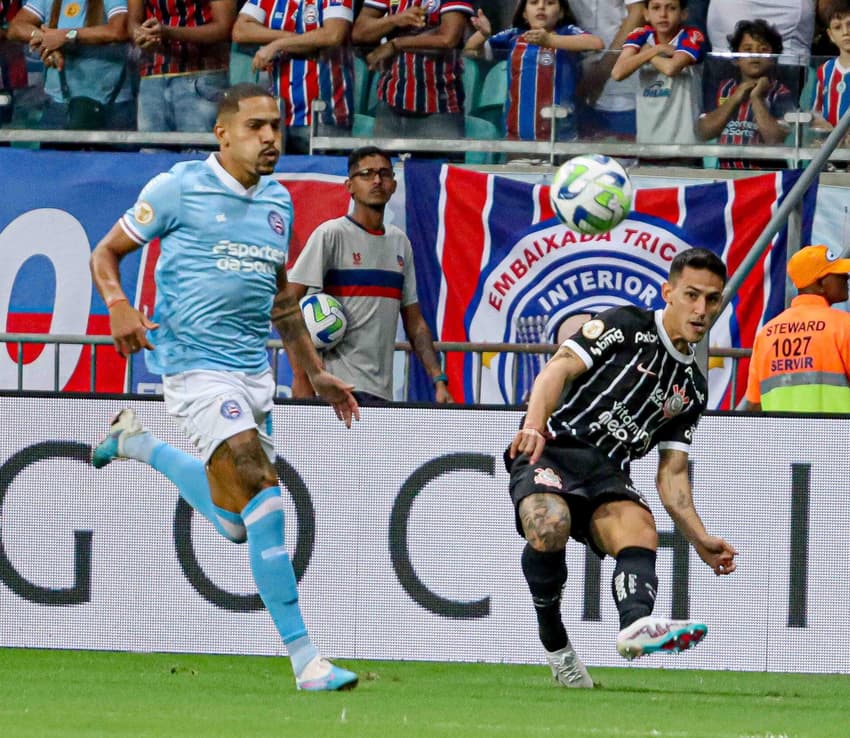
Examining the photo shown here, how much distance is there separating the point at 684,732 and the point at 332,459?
11.1 ft

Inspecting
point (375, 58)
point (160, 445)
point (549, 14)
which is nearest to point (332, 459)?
point (160, 445)

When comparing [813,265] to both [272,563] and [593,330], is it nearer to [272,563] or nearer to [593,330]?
[593,330]

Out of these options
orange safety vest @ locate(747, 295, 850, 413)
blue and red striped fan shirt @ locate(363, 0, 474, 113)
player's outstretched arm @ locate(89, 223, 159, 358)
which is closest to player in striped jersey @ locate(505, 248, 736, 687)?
player's outstretched arm @ locate(89, 223, 159, 358)

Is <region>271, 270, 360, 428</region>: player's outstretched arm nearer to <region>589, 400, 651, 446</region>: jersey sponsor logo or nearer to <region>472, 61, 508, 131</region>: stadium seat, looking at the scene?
<region>589, 400, 651, 446</region>: jersey sponsor logo

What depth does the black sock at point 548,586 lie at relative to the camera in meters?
7.07

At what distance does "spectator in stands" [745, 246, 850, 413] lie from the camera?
9.97 m

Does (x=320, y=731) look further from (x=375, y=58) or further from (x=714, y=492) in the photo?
(x=375, y=58)

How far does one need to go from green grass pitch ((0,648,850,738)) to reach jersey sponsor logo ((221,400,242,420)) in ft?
3.50

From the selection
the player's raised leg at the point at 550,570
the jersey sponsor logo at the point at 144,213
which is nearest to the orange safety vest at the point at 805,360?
the player's raised leg at the point at 550,570

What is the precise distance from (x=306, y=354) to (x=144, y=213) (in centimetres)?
95

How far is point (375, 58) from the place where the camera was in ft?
38.8

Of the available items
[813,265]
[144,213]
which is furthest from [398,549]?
[813,265]

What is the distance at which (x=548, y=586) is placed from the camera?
23.3 ft

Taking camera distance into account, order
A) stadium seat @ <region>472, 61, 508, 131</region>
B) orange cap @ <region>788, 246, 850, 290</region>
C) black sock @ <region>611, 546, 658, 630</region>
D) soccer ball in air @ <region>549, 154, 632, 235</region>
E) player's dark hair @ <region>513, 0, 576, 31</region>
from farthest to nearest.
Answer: player's dark hair @ <region>513, 0, 576, 31</region> → stadium seat @ <region>472, 61, 508, 131</region> → orange cap @ <region>788, 246, 850, 290</region> → soccer ball in air @ <region>549, 154, 632, 235</region> → black sock @ <region>611, 546, 658, 630</region>
